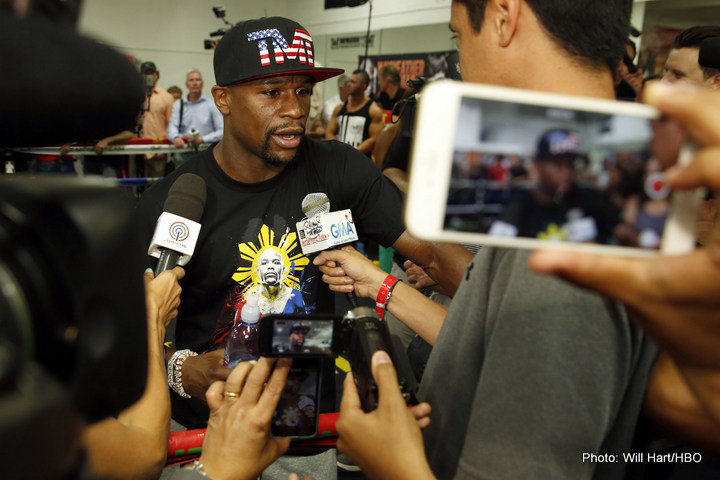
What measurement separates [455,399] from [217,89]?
5.16 feet

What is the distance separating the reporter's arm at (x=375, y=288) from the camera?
1.60m

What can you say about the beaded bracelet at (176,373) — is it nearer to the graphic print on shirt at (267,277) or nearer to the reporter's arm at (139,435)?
the graphic print on shirt at (267,277)

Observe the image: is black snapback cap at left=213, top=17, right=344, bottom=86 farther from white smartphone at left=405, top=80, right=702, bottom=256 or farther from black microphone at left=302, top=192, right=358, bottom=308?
white smartphone at left=405, top=80, right=702, bottom=256

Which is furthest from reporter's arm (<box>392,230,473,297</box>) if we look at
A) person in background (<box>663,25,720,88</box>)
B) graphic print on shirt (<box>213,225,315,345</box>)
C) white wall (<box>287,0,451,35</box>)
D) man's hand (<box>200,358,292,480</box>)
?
white wall (<box>287,0,451,35</box>)

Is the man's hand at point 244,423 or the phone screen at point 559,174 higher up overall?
the phone screen at point 559,174

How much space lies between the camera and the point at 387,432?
93cm

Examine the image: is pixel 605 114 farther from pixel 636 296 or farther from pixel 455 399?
pixel 455 399

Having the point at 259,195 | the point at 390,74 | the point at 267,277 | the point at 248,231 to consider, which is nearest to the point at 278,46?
the point at 259,195

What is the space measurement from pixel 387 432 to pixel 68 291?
64 cm

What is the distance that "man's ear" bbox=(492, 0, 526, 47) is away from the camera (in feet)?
3.01

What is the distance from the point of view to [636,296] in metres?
0.60

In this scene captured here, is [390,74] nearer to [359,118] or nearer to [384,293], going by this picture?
[359,118]

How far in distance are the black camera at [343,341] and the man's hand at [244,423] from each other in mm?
57

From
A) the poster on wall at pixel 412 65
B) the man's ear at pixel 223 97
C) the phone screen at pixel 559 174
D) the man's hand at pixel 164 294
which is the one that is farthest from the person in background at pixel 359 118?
the phone screen at pixel 559 174
